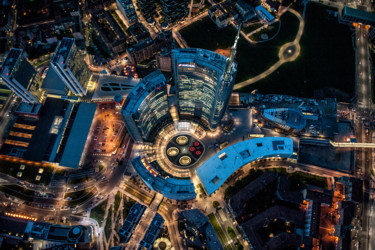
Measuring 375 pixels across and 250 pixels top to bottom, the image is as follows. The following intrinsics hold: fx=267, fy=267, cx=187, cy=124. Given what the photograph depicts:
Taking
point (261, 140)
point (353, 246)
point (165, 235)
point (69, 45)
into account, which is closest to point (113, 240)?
point (165, 235)

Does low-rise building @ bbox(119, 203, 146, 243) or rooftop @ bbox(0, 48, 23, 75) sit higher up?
rooftop @ bbox(0, 48, 23, 75)

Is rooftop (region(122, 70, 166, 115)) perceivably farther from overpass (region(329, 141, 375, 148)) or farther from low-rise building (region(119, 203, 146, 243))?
overpass (region(329, 141, 375, 148))

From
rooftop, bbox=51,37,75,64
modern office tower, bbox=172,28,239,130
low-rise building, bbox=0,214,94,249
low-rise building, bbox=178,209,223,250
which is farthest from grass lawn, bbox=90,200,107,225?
rooftop, bbox=51,37,75,64

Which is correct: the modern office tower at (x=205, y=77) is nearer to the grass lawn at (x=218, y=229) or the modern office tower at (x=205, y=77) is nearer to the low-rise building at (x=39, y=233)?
the grass lawn at (x=218, y=229)

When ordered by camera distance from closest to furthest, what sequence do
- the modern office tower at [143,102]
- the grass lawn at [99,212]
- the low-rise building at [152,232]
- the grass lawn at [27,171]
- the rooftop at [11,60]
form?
the modern office tower at [143,102], the low-rise building at [152,232], the grass lawn at [99,212], the rooftop at [11,60], the grass lawn at [27,171]

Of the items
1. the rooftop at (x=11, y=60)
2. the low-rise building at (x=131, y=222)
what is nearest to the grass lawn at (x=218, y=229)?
the low-rise building at (x=131, y=222)

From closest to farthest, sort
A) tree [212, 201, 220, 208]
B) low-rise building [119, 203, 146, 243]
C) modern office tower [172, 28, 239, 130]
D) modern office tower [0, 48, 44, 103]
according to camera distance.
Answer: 1. modern office tower [172, 28, 239, 130]
2. low-rise building [119, 203, 146, 243]
3. tree [212, 201, 220, 208]
4. modern office tower [0, 48, 44, 103]
